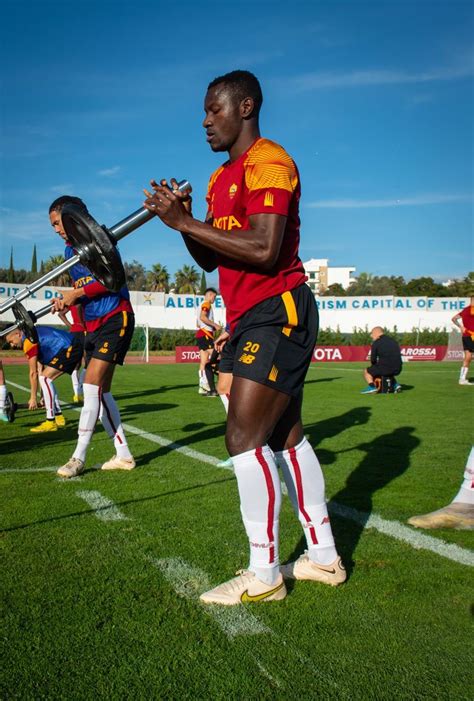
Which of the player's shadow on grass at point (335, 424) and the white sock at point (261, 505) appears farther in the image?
the player's shadow on grass at point (335, 424)

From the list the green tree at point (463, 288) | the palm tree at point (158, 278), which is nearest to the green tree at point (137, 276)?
the palm tree at point (158, 278)

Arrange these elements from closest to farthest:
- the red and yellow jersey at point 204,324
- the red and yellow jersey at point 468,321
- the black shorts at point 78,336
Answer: the black shorts at point 78,336 → the red and yellow jersey at point 204,324 → the red and yellow jersey at point 468,321

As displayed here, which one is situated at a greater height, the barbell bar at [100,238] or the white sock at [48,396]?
the barbell bar at [100,238]

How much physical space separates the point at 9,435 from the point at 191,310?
33.4m

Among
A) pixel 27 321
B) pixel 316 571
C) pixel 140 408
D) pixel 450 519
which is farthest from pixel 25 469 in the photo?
pixel 140 408

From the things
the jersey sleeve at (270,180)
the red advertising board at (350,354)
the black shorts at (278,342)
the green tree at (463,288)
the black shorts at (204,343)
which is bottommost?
the red advertising board at (350,354)

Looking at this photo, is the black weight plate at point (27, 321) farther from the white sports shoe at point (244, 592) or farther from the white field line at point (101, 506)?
the white sports shoe at point (244, 592)

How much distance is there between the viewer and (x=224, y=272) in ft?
9.95

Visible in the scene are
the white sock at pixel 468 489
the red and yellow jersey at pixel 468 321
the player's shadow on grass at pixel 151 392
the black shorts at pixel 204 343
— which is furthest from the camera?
the red and yellow jersey at pixel 468 321

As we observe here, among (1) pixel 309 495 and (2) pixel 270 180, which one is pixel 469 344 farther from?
(2) pixel 270 180

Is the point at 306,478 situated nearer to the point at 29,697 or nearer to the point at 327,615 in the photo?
the point at 327,615

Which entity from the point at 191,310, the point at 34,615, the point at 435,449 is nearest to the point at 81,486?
the point at 34,615

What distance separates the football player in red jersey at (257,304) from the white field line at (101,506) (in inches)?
59.7

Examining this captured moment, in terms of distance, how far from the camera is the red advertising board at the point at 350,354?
34.5 metres
